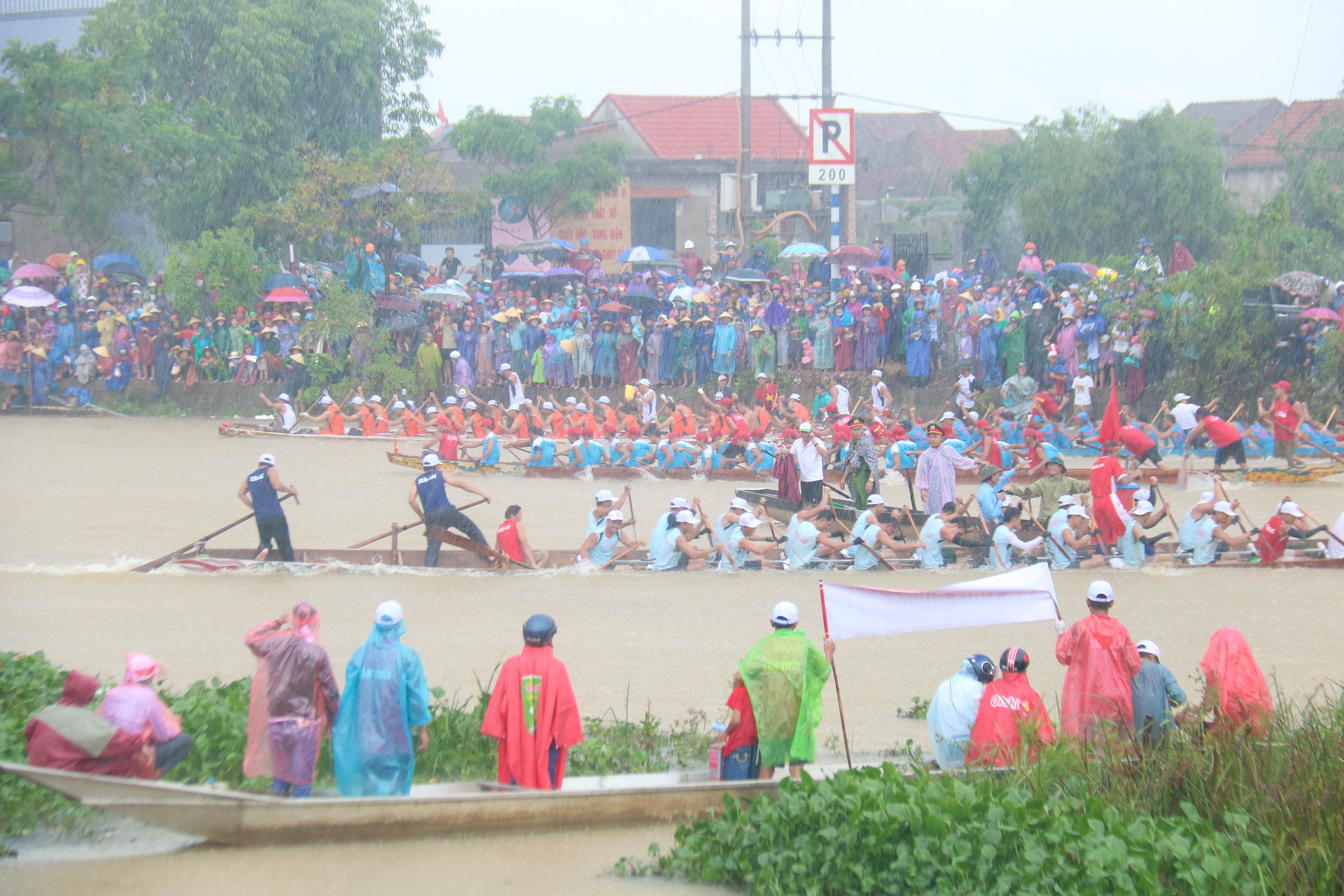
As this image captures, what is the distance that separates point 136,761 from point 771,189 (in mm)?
26710

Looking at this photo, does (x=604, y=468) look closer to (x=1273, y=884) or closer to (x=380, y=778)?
(x=380, y=778)

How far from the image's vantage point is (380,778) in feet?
22.7

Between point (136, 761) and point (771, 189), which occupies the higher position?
point (771, 189)

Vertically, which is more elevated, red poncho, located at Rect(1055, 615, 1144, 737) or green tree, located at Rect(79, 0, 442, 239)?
green tree, located at Rect(79, 0, 442, 239)

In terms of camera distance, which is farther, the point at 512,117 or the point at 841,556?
the point at 512,117

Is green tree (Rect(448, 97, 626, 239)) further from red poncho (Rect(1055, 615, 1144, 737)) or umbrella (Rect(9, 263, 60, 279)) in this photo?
red poncho (Rect(1055, 615, 1144, 737))

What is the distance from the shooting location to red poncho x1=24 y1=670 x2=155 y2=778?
641 cm

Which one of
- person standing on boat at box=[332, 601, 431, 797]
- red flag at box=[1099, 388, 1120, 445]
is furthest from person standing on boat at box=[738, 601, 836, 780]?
red flag at box=[1099, 388, 1120, 445]

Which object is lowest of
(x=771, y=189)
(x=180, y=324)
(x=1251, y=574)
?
(x=1251, y=574)

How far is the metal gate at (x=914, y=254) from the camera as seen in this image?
28.3m

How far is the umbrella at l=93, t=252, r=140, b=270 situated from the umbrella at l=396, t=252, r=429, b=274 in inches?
236

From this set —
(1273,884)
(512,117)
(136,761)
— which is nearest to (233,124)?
(512,117)

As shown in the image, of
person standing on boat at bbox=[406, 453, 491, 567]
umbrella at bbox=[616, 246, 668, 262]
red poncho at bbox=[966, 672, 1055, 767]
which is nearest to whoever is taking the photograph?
red poncho at bbox=[966, 672, 1055, 767]

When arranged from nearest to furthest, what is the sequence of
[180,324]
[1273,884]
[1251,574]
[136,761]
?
[1273,884], [136,761], [1251,574], [180,324]
